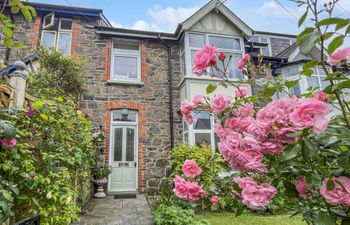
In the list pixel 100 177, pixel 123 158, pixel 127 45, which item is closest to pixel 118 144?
pixel 123 158

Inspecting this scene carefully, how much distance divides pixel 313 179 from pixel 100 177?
7.03 meters

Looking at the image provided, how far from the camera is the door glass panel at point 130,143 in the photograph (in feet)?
26.0

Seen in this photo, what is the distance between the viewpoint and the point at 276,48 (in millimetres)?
12625

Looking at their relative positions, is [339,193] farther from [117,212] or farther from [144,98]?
[144,98]

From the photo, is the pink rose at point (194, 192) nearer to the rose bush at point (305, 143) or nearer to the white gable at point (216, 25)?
the rose bush at point (305, 143)

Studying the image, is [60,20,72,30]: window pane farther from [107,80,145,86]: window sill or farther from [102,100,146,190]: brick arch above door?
[102,100,146,190]: brick arch above door

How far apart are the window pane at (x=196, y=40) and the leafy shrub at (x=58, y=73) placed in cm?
425

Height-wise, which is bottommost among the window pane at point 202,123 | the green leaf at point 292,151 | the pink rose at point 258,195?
the pink rose at point 258,195

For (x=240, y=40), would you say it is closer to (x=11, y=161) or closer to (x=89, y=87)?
(x=89, y=87)

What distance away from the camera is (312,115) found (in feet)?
2.38

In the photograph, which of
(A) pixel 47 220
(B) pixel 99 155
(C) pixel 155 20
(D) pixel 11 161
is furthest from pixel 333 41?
(C) pixel 155 20

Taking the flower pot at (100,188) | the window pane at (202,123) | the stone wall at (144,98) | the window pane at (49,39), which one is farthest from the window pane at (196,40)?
the flower pot at (100,188)

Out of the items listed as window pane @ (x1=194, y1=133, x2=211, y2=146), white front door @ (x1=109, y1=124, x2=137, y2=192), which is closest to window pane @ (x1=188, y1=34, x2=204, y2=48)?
window pane @ (x1=194, y1=133, x2=211, y2=146)

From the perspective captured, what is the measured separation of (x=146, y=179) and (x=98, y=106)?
126 inches
